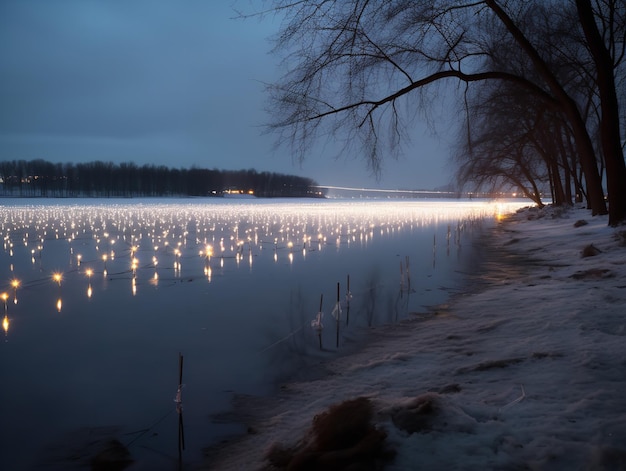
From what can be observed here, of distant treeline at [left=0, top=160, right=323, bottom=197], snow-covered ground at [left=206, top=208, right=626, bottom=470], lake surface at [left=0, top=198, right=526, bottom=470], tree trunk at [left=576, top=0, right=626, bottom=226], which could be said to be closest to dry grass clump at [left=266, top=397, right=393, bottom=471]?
snow-covered ground at [left=206, top=208, right=626, bottom=470]

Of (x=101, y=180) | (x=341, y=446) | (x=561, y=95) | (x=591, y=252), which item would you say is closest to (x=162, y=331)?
(x=341, y=446)

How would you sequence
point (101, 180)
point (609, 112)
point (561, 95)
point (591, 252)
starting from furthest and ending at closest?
point (101, 180)
point (561, 95)
point (609, 112)
point (591, 252)

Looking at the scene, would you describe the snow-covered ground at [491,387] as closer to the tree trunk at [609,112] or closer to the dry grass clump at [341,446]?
the dry grass clump at [341,446]

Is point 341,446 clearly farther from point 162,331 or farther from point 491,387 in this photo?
point 162,331

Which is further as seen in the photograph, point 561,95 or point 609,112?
point 561,95

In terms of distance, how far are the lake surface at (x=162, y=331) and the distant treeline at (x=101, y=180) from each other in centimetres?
11167

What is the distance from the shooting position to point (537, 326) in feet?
19.8

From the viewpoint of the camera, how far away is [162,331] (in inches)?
290

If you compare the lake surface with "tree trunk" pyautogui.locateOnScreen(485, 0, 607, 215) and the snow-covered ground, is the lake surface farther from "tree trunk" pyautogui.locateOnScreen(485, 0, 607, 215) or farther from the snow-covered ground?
"tree trunk" pyautogui.locateOnScreen(485, 0, 607, 215)

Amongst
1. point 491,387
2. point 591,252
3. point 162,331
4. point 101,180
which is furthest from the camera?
point 101,180

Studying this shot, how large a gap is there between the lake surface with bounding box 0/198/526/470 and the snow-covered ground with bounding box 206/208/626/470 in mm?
543

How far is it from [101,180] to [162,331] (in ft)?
414

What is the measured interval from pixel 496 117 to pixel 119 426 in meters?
20.4

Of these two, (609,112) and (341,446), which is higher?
(609,112)
